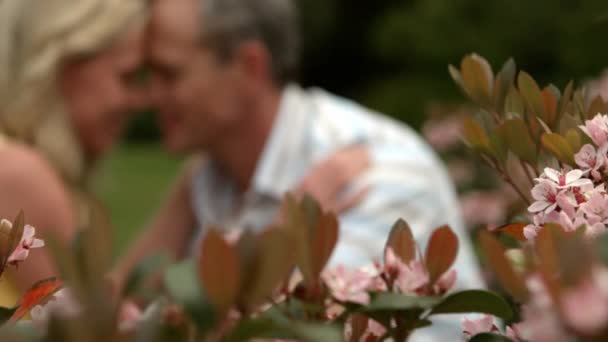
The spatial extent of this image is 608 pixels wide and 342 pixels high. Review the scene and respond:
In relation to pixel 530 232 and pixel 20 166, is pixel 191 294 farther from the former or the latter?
pixel 20 166

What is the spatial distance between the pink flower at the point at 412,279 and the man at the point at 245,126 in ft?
6.56

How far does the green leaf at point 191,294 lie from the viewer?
0.60m

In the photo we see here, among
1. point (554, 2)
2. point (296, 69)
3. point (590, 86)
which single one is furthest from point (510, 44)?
point (296, 69)

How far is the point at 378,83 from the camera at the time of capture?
12992mm

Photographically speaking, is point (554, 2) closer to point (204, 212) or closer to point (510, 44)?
point (510, 44)

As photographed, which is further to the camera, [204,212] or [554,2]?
[554,2]

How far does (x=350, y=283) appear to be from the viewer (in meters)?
0.81

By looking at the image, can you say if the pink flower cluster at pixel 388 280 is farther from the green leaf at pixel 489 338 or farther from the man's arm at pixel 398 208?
the man's arm at pixel 398 208

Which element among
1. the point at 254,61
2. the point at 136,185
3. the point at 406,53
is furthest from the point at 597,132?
the point at 136,185

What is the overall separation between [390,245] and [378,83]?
482 inches

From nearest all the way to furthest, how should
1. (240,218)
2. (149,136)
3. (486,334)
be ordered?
(486,334), (240,218), (149,136)

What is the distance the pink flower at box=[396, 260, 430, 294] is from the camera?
2.64 feet

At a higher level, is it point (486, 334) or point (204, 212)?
point (486, 334)

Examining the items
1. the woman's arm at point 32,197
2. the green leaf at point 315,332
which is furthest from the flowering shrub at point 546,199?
the woman's arm at point 32,197
